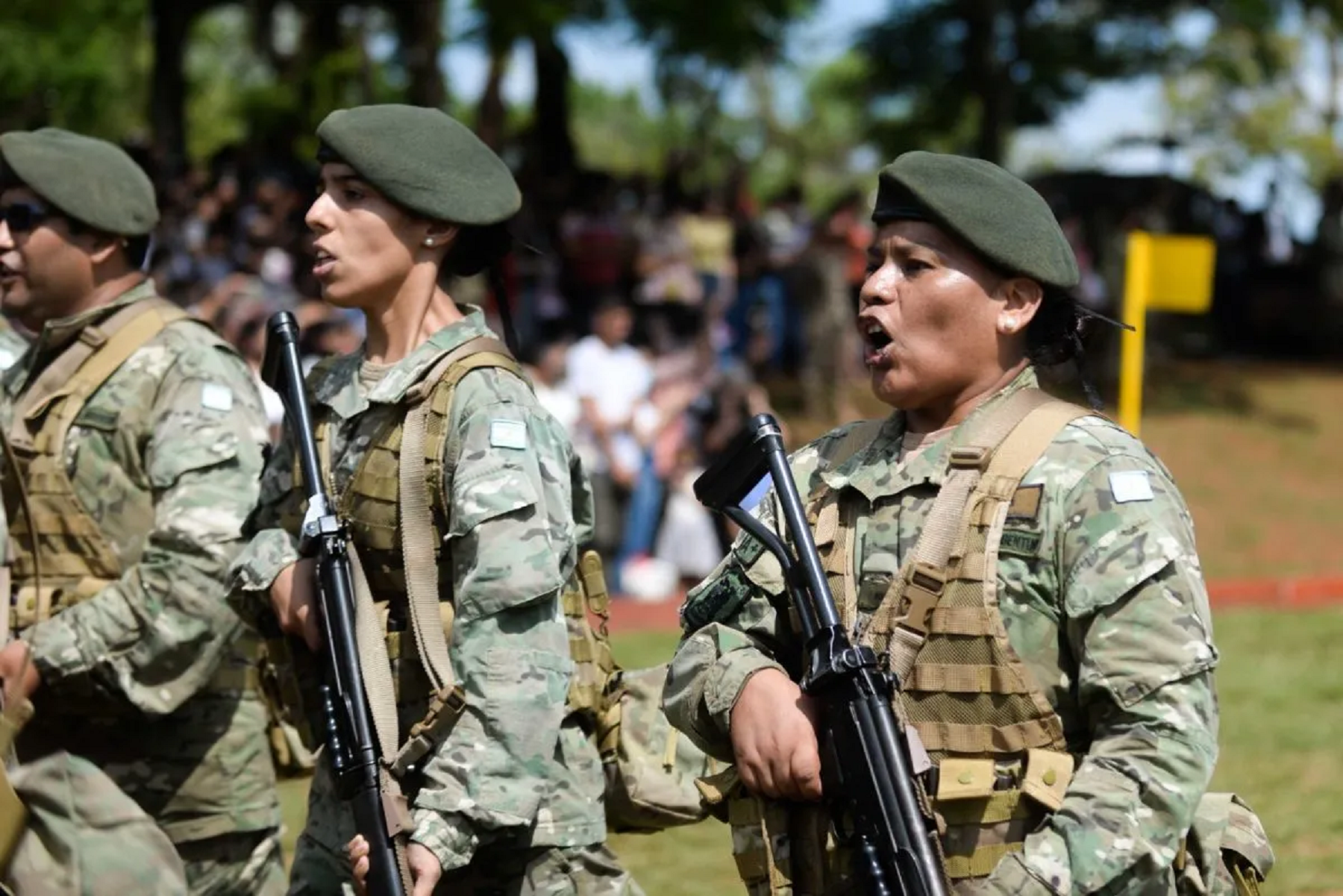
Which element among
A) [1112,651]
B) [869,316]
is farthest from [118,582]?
[1112,651]

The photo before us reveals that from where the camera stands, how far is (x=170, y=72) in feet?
72.8

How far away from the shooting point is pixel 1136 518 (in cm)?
335

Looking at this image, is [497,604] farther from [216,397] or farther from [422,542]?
[216,397]

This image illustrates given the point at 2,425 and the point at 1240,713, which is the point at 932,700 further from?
the point at 1240,713

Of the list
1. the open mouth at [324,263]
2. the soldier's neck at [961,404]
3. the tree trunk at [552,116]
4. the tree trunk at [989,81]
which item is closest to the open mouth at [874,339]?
the soldier's neck at [961,404]

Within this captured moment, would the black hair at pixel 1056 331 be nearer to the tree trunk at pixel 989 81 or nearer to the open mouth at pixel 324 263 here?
the open mouth at pixel 324 263

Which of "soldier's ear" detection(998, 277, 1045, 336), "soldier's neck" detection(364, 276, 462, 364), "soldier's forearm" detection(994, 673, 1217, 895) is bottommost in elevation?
"soldier's forearm" detection(994, 673, 1217, 895)

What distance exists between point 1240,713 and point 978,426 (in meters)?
7.31

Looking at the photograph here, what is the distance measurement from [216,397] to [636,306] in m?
11.3

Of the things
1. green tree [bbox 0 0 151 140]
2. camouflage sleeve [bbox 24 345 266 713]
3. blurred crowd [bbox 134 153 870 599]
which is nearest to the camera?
camouflage sleeve [bbox 24 345 266 713]

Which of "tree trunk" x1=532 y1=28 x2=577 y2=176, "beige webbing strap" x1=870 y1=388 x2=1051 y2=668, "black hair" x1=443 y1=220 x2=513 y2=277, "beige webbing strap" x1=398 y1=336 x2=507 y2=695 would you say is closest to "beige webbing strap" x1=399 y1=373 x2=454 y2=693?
"beige webbing strap" x1=398 y1=336 x2=507 y2=695

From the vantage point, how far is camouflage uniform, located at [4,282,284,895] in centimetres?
493

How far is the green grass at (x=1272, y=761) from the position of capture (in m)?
7.58

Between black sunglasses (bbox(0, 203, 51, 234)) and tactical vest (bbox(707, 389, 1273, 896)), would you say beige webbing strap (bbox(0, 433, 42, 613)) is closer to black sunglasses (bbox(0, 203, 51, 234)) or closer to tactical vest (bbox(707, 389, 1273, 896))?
black sunglasses (bbox(0, 203, 51, 234))
